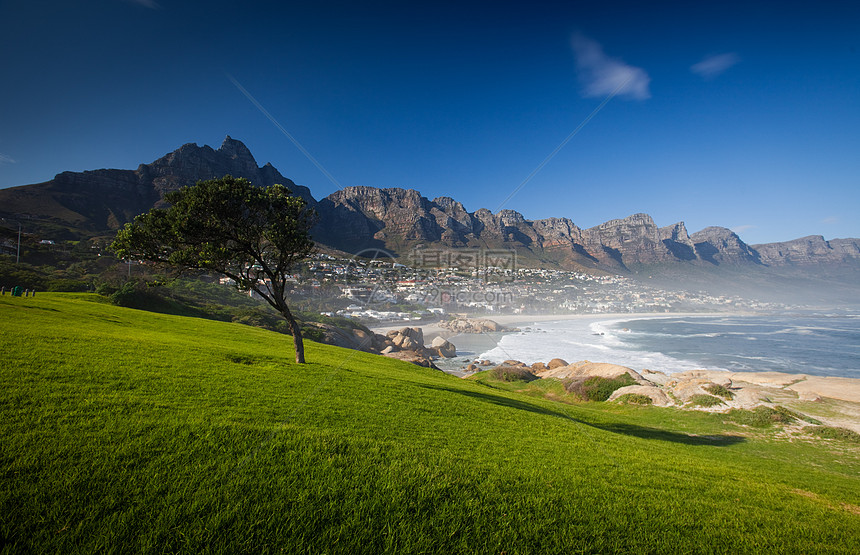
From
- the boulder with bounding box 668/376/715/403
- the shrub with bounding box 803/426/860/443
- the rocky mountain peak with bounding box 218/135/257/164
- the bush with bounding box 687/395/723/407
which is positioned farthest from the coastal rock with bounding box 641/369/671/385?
the rocky mountain peak with bounding box 218/135/257/164

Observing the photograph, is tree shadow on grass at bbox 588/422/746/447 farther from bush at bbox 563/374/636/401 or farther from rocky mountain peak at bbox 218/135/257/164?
rocky mountain peak at bbox 218/135/257/164

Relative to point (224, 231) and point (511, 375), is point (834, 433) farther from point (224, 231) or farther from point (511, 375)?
point (224, 231)

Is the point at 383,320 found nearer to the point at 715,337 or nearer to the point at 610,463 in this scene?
the point at 715,337

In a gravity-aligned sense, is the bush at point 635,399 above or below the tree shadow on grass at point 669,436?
below

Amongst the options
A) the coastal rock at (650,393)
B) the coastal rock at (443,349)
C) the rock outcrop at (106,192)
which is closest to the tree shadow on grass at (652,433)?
the coastal rock at (650,393)

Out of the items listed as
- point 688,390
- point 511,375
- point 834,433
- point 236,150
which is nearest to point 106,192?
point 236,150

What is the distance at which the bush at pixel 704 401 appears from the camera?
64.4 ft

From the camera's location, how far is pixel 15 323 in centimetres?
1362

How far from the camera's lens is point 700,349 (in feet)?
188

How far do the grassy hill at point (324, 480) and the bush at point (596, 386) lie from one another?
44.3ft

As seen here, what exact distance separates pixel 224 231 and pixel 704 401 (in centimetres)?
2737

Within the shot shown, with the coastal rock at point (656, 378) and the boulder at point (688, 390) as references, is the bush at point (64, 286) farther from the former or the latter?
the coastal rock at point (656, 378)

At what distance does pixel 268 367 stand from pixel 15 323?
1079 cm

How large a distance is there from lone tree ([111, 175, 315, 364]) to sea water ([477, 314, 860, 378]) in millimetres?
41378
